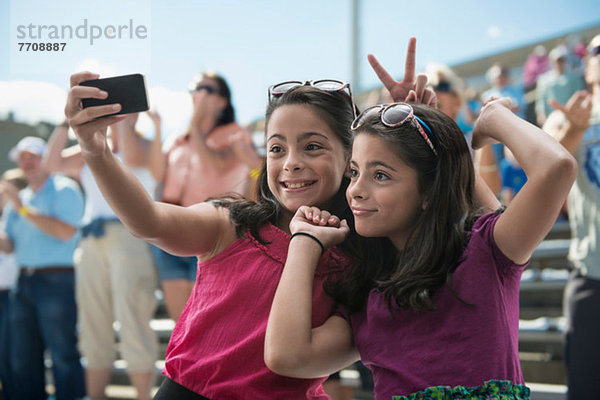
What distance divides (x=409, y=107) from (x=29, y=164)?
335 cm

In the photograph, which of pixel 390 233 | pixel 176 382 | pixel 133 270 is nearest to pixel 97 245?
pixel 133 270

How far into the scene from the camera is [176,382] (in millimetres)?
1416

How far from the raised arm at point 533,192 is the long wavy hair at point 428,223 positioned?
0.12 m

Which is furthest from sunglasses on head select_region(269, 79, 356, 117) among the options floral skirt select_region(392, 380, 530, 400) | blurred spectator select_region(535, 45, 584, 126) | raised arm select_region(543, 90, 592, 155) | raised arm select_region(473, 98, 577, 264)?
blurred spectator select_region(535, 45, 584, 126)

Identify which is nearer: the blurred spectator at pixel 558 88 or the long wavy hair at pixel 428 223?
the long wavy hair at pixel 428 223

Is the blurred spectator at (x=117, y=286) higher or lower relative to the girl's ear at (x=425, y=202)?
lower

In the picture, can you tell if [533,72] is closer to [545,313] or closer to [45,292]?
[545,313]

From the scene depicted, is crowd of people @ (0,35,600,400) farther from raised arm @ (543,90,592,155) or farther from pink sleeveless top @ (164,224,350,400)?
raised arm @ (543,90,592,155)

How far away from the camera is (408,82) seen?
1.61 m

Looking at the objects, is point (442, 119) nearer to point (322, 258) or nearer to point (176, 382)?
point (322, 258)

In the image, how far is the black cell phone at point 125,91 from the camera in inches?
48.9

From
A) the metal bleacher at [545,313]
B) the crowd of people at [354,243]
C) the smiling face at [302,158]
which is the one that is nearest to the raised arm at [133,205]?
the crowd of people at [354,243]

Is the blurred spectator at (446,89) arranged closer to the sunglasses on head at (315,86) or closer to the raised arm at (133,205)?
the sunglasses on head at (315,86)

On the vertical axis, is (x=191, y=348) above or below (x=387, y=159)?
below
